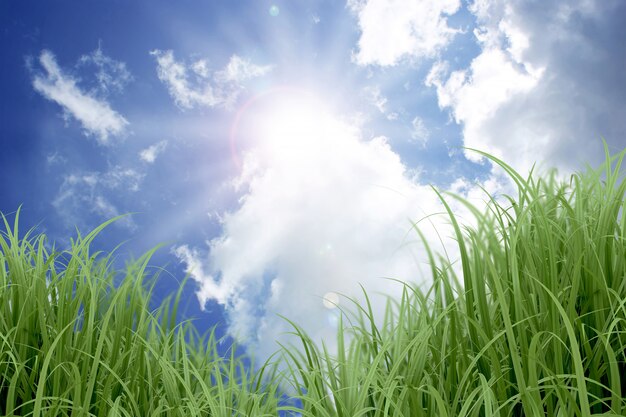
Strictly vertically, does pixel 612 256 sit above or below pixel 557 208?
below

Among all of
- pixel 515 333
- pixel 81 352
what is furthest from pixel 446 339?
pixel 81 352

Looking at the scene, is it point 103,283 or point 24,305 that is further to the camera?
point 103,283

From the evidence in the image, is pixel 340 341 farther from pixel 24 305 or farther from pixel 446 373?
pixel 24 305

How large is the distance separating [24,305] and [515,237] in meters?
1.86

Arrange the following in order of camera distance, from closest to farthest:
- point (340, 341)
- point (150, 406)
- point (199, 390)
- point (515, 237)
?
point (515, 237), point (150, 406), point (340, 341), point (199, 390)

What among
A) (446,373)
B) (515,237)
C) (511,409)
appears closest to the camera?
(511,409)

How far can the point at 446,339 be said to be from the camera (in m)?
2.11

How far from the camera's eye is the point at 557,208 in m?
2.46

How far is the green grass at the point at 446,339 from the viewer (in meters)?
1.79

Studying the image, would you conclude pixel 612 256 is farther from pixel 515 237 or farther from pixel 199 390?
pixel 199 390

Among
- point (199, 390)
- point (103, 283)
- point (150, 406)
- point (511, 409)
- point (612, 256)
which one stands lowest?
point (511, 409)

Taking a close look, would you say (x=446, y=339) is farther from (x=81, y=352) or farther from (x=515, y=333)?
(x=81, y=352)

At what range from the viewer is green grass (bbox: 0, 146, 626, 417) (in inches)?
70.6

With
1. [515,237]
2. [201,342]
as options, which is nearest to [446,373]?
[515,237]
